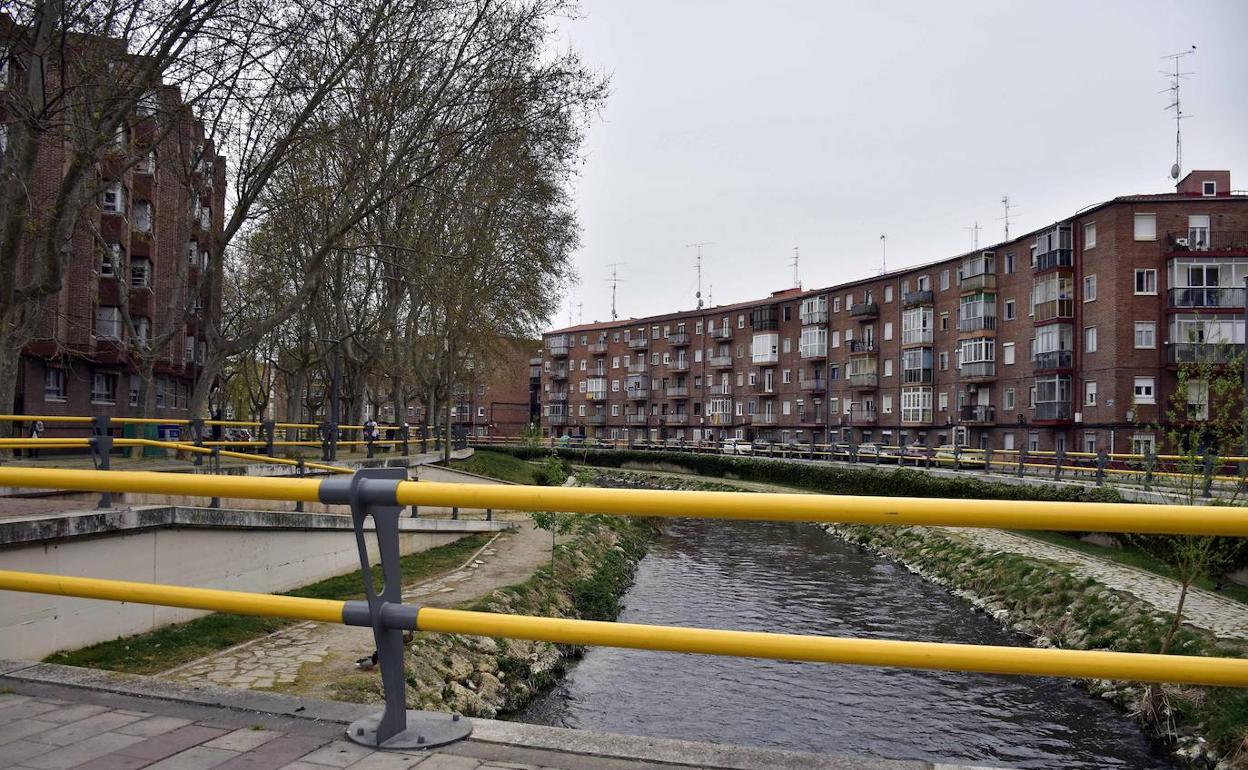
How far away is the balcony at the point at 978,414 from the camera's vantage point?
2103 inches

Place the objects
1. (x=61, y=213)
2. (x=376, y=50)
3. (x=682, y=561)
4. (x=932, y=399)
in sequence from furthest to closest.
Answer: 1. (x=932, y=399)
2. (x=682, y=561)
3. (x=376, y=50)
4. (x=61, y=213)

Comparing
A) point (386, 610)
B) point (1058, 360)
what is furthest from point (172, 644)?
point (1058, 360)

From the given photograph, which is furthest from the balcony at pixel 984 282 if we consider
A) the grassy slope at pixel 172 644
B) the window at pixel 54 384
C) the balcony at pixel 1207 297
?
the grassy slope at pixel 172 644

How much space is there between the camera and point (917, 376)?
199ft

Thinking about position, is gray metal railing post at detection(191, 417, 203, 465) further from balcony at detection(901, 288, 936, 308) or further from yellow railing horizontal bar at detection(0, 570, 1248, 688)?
balcony at detection(901, 288, 936, 308)

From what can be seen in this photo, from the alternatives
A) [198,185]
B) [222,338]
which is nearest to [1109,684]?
[222,338]

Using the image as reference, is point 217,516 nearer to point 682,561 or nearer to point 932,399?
point 682,561

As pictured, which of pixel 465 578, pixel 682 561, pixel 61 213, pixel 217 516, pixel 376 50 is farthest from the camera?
pixel 682 561

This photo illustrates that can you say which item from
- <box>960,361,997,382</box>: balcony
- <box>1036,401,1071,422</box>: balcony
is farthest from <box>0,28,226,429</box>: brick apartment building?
<box>960,361,997,382</box>: balcony

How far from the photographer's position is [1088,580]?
17516 mm

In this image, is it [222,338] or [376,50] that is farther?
[222,338]

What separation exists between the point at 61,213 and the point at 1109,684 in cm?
1835

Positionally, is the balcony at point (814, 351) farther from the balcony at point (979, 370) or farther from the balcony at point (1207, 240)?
the balcony at point (1207, 240)

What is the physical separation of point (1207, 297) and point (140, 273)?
4978cm
